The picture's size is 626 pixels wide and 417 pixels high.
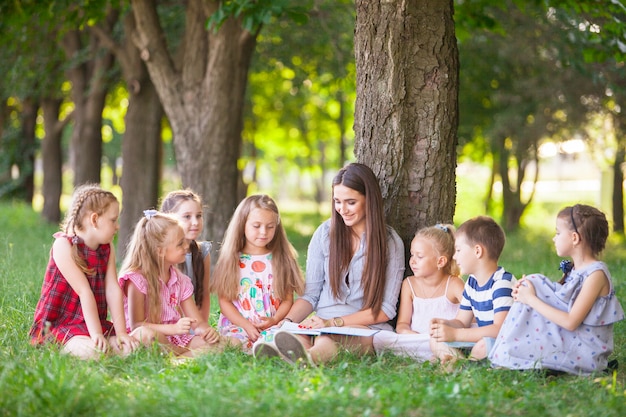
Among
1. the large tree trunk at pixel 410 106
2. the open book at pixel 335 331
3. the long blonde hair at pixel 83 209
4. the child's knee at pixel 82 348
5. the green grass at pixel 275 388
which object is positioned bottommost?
the green grass at pixel 275 388

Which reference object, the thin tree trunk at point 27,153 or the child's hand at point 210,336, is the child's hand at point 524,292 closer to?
the child's hand at point 210,336

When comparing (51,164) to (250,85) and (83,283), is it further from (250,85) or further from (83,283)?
(83,283)

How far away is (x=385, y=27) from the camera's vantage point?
6090 millimetres

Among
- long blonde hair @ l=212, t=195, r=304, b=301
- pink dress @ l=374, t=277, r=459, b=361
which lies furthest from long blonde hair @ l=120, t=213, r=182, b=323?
pink dress @ l=374, t=277, r=459, b=361

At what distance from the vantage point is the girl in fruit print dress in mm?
5867

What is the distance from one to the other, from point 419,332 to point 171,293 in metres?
1.75

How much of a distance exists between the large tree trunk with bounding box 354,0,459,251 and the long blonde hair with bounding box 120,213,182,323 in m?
1.67

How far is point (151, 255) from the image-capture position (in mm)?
5656

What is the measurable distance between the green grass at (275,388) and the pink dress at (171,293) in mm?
592

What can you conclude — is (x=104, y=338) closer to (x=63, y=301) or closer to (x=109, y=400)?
(x=63, y=301)

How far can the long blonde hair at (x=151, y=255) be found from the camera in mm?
5602

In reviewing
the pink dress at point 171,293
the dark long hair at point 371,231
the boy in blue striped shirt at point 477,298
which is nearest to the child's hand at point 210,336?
the pink dress at point 171,293

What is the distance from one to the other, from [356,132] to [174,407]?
122 inches

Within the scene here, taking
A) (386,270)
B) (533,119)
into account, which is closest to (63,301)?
(386,270)
